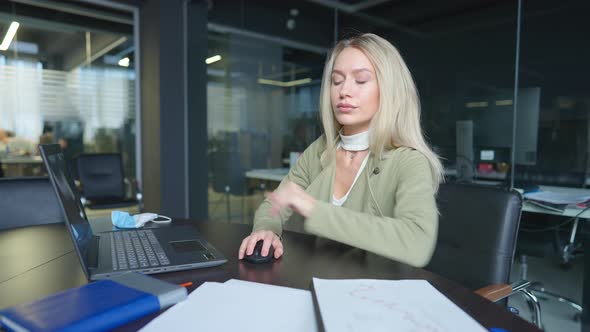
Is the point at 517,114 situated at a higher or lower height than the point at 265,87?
lower

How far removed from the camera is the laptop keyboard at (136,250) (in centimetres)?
85

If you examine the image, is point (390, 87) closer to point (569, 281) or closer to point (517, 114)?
point (517, 114)

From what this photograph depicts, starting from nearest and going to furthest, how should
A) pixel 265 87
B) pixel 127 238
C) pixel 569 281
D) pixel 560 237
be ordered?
pixel 127 238, pixel 560 237, pixel 569 281, pixel 265 87

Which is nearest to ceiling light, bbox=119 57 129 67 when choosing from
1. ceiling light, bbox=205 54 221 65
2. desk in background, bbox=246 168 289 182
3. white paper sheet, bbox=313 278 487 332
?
ceiling light, bbox=205 54 221 65

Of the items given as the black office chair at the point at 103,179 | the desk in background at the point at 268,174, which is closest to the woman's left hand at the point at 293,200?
the desk in background at the point at 268,174

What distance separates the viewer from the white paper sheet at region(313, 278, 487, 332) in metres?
0.53

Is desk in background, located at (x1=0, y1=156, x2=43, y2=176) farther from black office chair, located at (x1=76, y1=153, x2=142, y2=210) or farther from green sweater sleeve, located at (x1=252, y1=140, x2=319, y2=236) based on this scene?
green sweater sleeve, located at (x1=252, y1=140, x2=319, y2=236)

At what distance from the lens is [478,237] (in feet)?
3.76

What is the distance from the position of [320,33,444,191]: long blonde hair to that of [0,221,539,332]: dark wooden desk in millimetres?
356

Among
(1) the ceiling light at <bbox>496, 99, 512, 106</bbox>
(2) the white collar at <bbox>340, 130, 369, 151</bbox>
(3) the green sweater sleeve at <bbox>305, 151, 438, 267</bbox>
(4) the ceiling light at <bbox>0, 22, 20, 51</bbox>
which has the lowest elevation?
(3) the green sweater sleeve at <bbox>305, 151, 438, 267</bbox>

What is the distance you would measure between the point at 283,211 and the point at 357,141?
34 cm

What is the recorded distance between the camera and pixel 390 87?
1127 millimetres

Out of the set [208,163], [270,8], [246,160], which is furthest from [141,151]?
[270,8]

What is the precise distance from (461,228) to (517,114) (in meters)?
1.90
